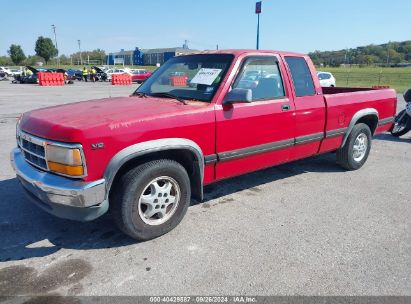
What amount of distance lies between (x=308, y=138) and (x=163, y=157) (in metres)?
2.24

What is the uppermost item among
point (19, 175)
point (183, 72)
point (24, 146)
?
point (183, 72)

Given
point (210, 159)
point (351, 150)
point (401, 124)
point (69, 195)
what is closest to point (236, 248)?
point (210, 159)

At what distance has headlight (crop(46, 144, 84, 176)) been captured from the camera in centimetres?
280

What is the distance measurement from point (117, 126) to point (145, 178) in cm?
56

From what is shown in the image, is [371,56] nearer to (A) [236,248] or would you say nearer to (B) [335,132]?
(B) [335,132]

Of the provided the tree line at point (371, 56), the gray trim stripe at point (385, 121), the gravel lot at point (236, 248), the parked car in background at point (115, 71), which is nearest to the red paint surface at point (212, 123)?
the gravel lot at point (236, 248)

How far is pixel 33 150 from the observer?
3215mm

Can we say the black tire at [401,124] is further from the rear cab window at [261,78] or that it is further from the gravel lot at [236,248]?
the rear cab window at [261,78]

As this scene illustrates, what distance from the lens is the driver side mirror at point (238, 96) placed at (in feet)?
11.6

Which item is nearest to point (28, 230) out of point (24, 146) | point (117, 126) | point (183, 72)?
point (24, 146)

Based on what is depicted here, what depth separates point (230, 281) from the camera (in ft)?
9.17

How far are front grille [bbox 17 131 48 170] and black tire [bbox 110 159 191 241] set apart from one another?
2.31 feet

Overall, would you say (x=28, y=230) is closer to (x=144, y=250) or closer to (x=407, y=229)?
(x=144, y=250)

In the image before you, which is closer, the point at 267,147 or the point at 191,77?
the point at 191,77
